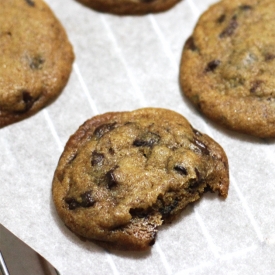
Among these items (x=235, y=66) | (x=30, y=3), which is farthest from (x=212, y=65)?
(x=30, y=3)

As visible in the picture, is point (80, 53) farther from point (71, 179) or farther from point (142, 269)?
point (142, 269)

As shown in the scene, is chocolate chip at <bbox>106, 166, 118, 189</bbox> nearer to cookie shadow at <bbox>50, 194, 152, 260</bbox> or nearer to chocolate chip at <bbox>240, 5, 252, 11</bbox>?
cookie shadow at <bbox>50, 194, 152, 260</bbox>

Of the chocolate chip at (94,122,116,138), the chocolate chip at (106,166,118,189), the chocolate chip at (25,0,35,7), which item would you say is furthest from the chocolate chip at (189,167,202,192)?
the chocolate chip at (25,0,35,7)

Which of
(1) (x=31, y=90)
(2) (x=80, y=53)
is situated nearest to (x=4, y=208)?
(1) (x=31, y=90)

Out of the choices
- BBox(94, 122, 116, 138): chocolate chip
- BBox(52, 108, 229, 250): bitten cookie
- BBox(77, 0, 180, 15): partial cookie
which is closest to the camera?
BBox(52, 108, 229, 250): bitten cookie

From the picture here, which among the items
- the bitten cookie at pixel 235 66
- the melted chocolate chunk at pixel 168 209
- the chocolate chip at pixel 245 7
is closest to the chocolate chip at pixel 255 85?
the bitten cookie at pixel 235 66

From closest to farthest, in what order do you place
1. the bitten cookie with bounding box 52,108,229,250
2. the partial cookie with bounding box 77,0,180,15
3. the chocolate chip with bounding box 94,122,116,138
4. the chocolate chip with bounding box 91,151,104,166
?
the bitten cookie with bounding box 52,108,229,250 < the chocolate chip with bounding box 91,151,104,166 < the chocolate chip with bounding box 94,122,116,138 < the partial cookie with bounding box 77,0,180,15
